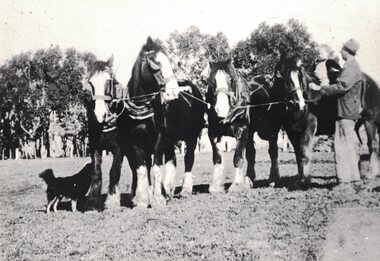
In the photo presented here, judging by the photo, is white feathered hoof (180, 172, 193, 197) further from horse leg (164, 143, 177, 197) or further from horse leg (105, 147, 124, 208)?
horse leg (105, 147, 124, 208)

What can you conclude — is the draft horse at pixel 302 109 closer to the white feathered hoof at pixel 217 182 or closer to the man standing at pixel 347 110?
the man standing at pixel 347 110

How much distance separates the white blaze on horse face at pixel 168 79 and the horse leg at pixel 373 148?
4187 mm

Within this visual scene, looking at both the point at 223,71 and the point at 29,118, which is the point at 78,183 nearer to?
the point at 223,71

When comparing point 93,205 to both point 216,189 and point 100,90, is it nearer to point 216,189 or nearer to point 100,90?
point 100,90

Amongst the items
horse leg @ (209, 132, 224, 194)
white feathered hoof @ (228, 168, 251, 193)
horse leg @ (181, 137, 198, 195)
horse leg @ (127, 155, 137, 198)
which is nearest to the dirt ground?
white feathered hoof @ (228, 168, 251, 193)

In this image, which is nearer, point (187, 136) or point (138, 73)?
point (138, 73)

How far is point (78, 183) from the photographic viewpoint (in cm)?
1027

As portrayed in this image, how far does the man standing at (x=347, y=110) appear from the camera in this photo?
8.86 meters

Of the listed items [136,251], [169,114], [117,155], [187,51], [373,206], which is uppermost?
[187,51]

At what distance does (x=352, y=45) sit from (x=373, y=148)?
229 centimetres

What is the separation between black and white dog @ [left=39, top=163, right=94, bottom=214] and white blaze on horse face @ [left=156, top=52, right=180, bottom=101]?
2641 millimetres

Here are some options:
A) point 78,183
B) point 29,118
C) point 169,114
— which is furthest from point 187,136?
point 29,118

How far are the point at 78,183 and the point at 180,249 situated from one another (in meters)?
4.32

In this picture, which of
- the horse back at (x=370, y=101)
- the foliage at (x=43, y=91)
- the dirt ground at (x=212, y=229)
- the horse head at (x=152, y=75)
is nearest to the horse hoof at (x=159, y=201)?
the dirt ground at (x=212, y=229)
